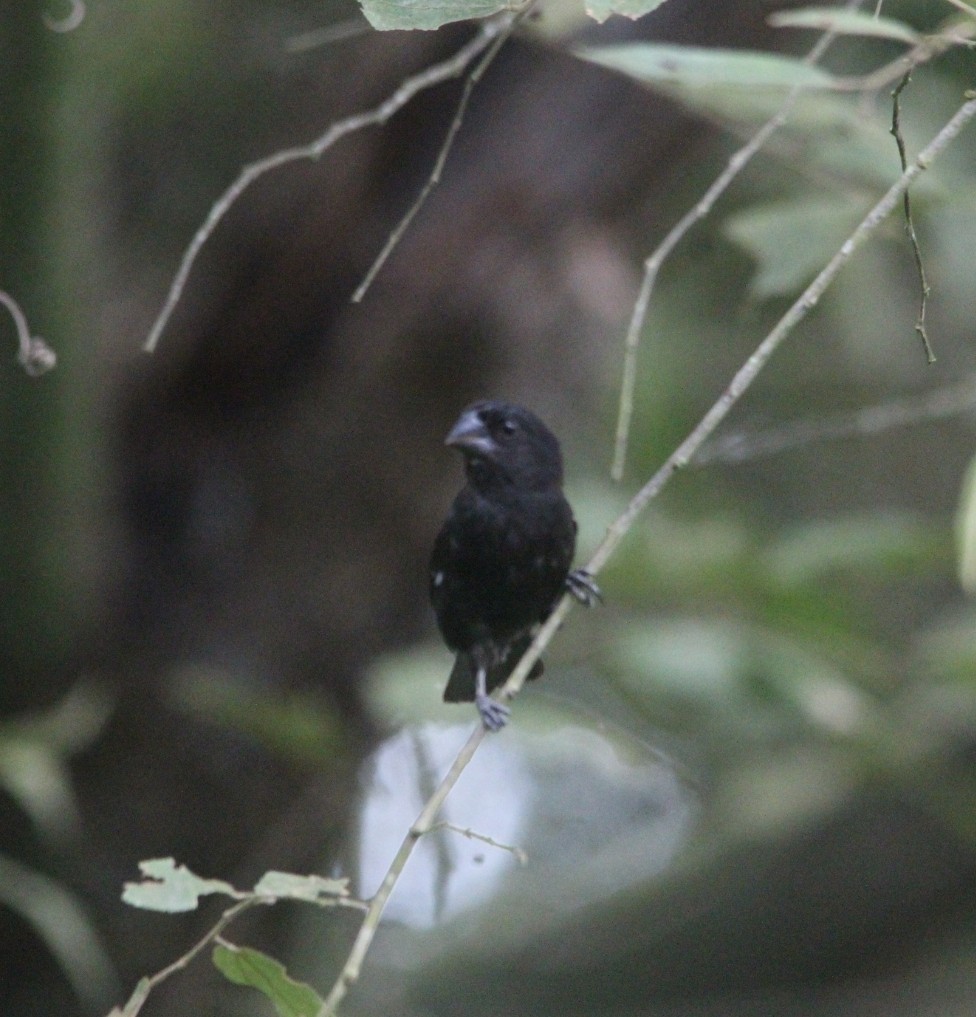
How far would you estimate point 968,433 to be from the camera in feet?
20.0


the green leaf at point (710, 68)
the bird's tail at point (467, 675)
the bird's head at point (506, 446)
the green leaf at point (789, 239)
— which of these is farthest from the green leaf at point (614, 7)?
the bird's tail at point (467, 675)

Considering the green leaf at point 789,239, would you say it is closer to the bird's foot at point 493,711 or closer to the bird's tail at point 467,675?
the bird's foot at point 493,711

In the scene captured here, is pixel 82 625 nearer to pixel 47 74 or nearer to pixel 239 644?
pixel 239 644

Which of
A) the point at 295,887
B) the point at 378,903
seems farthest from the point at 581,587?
the point at 378,903

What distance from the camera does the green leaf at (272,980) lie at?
5.37ft

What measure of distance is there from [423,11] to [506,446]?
1.69m

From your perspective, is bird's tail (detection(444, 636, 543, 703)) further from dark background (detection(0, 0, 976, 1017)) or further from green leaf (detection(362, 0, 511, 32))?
green leaf (detection(362, 0, 511, 32))

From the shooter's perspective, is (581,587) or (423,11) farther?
(581,587)

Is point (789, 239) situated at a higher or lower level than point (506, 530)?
higher

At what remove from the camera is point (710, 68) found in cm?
248

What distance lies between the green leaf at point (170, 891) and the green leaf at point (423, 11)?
0.90 meters

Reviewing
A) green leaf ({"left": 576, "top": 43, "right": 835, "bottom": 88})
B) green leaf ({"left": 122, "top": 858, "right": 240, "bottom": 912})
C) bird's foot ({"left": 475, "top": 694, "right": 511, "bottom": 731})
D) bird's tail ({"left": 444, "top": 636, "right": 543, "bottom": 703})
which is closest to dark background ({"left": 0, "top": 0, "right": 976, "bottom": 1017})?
bird's tail ({"left": 444, "top": 636, "right": 543, "bottom": 703})

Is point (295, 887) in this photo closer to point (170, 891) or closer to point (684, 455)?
point (170, 891)

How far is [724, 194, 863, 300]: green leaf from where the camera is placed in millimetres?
2932
